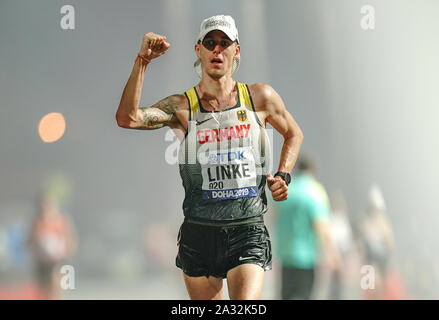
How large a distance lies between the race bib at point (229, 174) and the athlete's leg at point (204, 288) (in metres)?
0.55

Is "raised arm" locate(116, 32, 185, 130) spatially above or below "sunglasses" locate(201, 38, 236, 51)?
→ below

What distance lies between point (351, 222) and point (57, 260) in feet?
14.6

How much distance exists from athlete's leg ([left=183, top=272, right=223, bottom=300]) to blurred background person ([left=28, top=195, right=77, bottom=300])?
355 cm

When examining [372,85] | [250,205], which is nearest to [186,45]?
[372,85]

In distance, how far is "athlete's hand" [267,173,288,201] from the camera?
126 inches

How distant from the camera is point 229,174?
3330 mm

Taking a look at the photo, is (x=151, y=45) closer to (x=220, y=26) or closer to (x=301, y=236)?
(x=220, y=26)

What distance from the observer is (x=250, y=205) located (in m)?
3.32

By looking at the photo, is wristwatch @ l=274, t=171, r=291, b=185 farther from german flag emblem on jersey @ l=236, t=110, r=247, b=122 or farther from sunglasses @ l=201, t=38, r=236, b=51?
sunglasses @ l=201, t=38, r=236, b=51

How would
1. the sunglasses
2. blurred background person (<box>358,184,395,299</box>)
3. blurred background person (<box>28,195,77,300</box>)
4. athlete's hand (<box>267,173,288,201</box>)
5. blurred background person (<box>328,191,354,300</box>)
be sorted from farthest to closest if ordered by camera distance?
blurred background person (<box>328,191,354,300</box>) → blurred background person (<box>358,184,395,299</box>) → blurred background person (<box>28,195,77,300</box>) → the sunglasses → athlete's hand (<box>267,173,288,201</box>)

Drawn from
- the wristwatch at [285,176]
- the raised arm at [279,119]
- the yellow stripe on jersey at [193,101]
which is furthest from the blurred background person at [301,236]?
the yellow stripe on jersey at [193,101]

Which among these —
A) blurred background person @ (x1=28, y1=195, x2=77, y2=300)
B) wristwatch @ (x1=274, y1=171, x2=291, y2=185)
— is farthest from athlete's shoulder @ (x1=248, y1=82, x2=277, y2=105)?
blurred background person @ (x1=28, y1=195, x2=77, y2=300)

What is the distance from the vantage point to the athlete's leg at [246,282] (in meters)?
3.08
